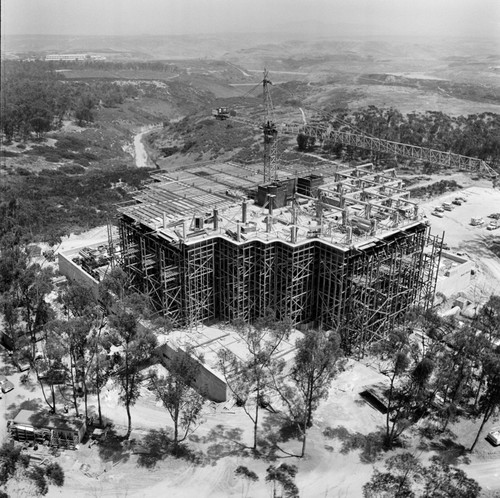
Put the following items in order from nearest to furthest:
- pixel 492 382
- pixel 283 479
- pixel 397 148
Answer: pixel 283 479, pixel 492 382, pixel 397 148

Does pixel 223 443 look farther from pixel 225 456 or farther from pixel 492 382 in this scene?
pixel 492 382

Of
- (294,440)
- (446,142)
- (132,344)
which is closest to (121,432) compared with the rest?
(132,344)

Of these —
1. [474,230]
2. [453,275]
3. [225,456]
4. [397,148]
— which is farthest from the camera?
[397,148]

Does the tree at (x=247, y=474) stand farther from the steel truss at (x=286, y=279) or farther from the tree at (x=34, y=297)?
the tree at (x=34, y=297)

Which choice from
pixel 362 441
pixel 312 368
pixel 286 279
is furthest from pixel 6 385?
A: pixel 362 441

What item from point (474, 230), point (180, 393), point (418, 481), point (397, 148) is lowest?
point (418, 481)

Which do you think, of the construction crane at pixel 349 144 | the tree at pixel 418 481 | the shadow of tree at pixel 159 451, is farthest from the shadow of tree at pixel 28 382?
the construction crane at pixel 349 144

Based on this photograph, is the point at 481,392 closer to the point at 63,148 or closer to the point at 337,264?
the point at 337,264

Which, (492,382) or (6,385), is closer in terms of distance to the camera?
(492,382)
